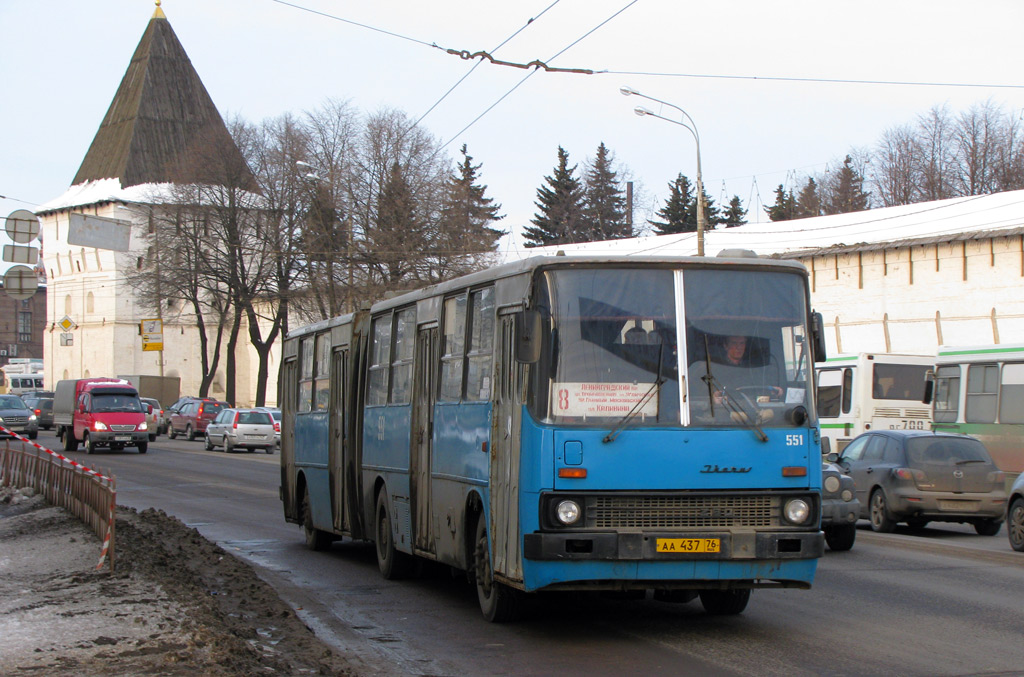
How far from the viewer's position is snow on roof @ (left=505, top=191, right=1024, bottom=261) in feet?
138

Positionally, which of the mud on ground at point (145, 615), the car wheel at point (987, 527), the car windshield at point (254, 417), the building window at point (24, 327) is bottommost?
the car wheel at point (987, 527)

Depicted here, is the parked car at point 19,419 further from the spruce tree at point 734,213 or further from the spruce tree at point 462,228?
the spruce tree at point 734,213

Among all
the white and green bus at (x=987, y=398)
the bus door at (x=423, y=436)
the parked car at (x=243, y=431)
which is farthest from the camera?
the parked car at (x=243, y=431)

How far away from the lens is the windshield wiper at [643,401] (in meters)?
8.68

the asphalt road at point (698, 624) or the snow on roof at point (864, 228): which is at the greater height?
the snow on roof at point (864, 228)

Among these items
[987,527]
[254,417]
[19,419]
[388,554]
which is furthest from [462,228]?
[388,554]

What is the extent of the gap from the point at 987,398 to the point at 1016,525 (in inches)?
347

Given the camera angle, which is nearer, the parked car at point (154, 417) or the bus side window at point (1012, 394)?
the bus side window at point (1012, 394)

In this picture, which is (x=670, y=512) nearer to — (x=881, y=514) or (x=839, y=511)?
(x=839, y=511)

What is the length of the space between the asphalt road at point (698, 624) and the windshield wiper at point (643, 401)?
1421mm

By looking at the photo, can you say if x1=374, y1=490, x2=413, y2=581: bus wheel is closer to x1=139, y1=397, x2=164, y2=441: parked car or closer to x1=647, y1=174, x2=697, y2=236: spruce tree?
x1=139, y1=397, x2=164, y2=441: parked car

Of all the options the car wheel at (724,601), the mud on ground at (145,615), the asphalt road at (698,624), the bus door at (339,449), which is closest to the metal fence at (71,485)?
the mud on ground at (145,615)

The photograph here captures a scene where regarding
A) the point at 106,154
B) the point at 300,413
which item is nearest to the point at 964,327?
the point at 300,413

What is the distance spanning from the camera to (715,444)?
28.8ft
